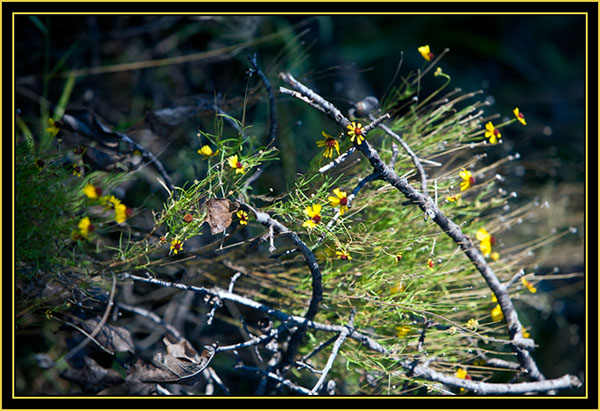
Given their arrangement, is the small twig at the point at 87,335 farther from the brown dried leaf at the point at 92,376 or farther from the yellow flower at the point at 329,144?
the yellow flower at the point at 329,144

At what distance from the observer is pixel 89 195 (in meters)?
0.45

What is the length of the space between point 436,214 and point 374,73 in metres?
0.83

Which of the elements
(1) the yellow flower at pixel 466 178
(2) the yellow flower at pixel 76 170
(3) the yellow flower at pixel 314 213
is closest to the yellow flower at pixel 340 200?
(3) the yellow flower at pixel 314 213

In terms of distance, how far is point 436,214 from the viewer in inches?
20.8

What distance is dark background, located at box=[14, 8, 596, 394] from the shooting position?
0.99 meters

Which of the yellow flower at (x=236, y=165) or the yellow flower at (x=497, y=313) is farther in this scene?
the yellow flower at (x=497, y=313)

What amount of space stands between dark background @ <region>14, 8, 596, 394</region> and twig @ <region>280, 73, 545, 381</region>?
277mm

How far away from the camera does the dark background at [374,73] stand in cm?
99

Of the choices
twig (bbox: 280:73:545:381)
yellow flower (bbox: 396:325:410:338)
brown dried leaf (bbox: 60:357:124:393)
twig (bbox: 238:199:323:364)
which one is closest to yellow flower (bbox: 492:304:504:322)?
twig (bbox: 280:73:545:381)

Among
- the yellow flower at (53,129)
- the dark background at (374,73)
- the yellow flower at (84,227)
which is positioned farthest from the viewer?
the dark background at (374,73)

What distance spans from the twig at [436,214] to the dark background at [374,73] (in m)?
0.28

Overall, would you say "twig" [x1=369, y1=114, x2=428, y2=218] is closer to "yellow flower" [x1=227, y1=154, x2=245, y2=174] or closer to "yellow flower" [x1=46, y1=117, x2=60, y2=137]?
"yellow flower" [x1=227, y1=154, x2=245, y2=174]

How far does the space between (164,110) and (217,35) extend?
0.55 m

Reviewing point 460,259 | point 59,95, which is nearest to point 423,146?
point 460,259
